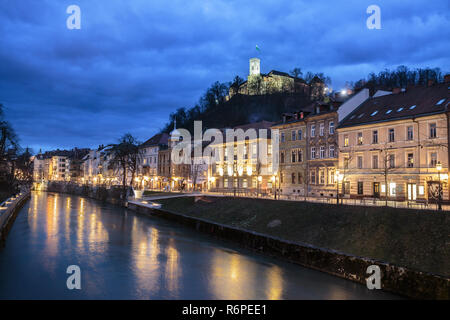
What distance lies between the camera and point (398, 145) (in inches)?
1555

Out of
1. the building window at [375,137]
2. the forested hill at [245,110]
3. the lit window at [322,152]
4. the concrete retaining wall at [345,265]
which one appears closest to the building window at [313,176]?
the lit window at [322,152]

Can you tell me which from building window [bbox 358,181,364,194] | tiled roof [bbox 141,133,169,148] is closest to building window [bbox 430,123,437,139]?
building window [bbox 358,181,364,194]

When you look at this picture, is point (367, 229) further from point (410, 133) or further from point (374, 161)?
point (374, 161)

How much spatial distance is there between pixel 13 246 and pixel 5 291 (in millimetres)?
11952

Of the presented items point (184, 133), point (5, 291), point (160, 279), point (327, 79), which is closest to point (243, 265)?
point (160, 279)

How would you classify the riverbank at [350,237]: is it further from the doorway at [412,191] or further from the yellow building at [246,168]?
the yellow building at [246,168]

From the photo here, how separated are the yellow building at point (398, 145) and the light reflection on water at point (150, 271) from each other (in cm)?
1601

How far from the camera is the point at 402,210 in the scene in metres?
24.2

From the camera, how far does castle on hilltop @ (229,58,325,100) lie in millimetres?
130125

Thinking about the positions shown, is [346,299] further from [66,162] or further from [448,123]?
[66,162]

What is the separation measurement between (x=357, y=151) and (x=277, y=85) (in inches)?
4027

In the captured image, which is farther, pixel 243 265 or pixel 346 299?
pixel 243 265

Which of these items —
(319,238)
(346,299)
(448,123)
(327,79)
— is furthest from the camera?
(327,79)

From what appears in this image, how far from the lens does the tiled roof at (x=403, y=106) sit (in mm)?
37312
